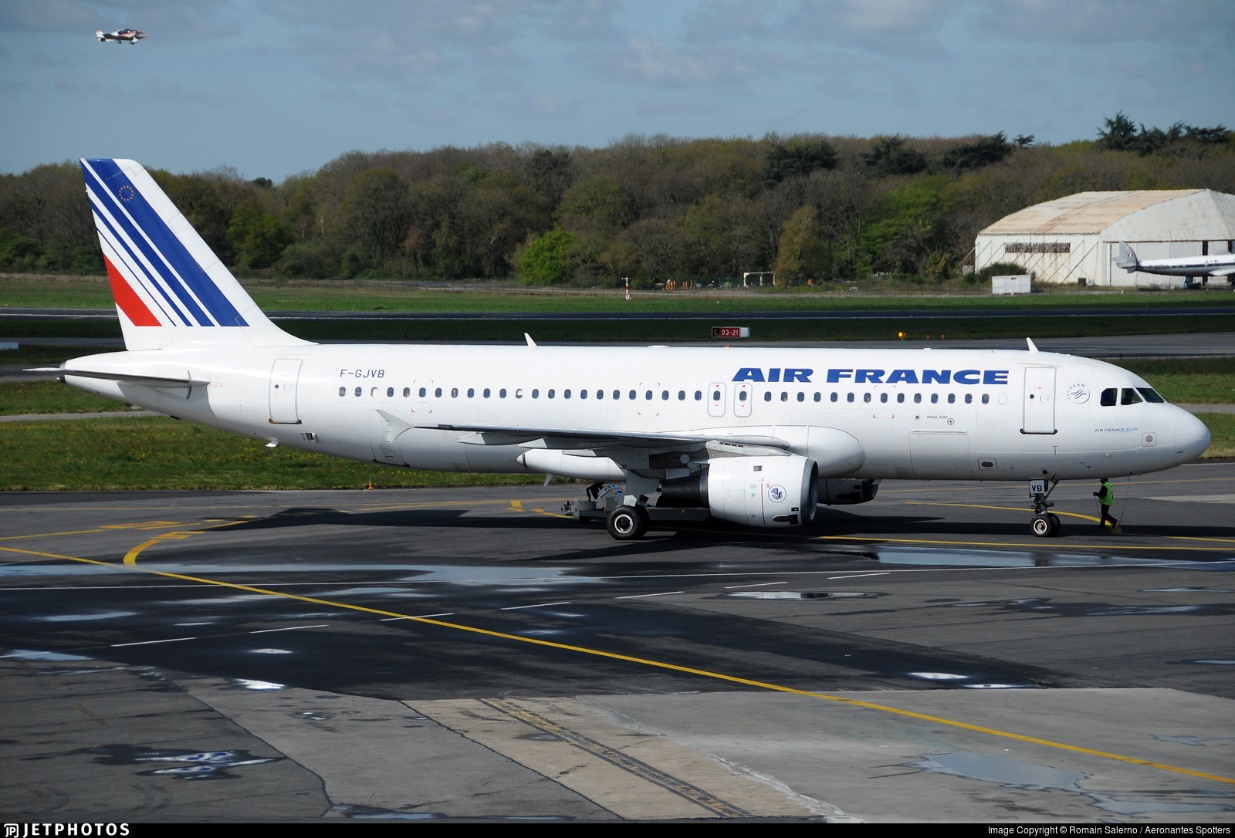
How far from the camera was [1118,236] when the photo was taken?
533ft

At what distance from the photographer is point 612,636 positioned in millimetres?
23953

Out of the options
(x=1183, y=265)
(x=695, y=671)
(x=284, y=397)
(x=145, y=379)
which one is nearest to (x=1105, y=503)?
(x=695, y=671)

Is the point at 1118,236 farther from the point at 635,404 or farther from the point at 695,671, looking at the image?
the point at 695,671

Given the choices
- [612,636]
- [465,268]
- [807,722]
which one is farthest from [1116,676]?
[465,268]

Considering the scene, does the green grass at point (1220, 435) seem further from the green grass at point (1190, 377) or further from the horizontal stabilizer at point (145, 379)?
the horizontal stabilizer at point (145, 379)

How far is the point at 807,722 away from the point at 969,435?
17.4 metres

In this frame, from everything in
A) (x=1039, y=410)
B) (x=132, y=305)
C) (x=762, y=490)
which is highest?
(x=132, y=305)

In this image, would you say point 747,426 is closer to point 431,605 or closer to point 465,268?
point 431,605

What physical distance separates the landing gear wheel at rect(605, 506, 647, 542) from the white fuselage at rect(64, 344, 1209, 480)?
3.58ft

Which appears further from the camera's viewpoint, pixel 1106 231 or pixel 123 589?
pixel 1106 231

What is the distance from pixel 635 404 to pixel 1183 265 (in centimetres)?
12917

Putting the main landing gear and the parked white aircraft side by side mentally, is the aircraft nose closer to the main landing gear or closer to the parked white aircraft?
the main landing gear

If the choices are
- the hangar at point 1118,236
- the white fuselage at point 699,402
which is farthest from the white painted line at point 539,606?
the hangar at point 1118,236

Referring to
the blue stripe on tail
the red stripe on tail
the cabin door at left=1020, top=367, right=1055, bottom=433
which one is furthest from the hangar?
the red stripe on tail
